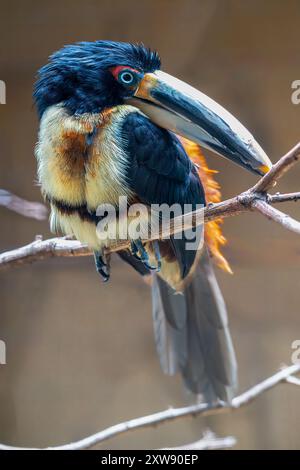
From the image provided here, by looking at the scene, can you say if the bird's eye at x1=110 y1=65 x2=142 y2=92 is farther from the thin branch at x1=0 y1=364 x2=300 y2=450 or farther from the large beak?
the thin branch at x1=0 y1=364 x2=300 y2=450

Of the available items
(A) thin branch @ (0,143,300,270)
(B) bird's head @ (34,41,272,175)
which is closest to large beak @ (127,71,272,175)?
(B) bird's head @ (34,41,272,175)

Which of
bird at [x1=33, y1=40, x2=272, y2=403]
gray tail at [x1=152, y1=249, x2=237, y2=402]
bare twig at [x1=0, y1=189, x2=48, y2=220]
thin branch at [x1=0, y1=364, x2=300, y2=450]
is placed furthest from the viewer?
gray tail at [x1=152, y1=249, x2=237, y2=402]

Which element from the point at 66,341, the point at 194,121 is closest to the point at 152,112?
the point at 194,121

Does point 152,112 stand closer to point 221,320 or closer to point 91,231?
point 91,231

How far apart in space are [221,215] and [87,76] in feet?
1.33

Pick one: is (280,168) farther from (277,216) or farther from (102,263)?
(102,263)

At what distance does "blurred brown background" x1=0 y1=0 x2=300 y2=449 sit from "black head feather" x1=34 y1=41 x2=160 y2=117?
0.28 m

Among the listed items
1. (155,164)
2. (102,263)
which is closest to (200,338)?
(102,263)

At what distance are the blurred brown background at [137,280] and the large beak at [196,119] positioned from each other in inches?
14.0

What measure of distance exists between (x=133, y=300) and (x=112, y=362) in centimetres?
19

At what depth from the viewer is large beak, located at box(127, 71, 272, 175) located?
1.15 m

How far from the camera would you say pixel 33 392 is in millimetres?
1751

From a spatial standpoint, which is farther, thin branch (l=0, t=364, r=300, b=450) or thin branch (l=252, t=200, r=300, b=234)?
thin branch (l=0, t=364, r=300, b=450)

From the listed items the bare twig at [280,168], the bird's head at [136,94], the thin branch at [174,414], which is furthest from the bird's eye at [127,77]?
the thin branch at [174,414]
